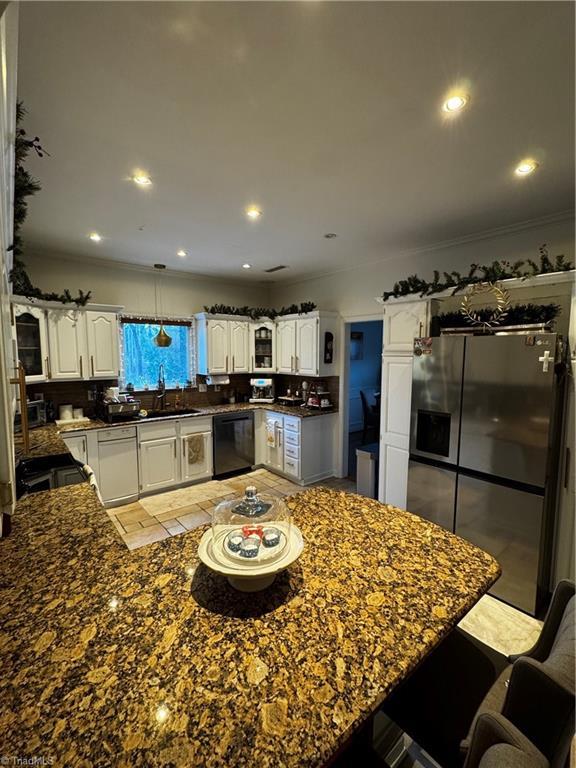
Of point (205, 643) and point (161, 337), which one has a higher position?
point (161, 337)

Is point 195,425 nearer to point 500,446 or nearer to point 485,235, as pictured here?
point 500,446

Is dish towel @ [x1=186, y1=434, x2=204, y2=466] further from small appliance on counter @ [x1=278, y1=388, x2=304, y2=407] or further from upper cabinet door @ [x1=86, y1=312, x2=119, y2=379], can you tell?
small appliance on counter @ [x1=278, y1=388, x2=304, y2=407]

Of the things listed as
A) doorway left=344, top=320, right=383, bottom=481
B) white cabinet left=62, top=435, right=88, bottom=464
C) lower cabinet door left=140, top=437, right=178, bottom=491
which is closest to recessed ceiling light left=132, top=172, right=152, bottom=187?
white cabinet left=62, top=435, right=88, bottom=464

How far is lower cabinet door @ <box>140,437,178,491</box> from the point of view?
410 cm

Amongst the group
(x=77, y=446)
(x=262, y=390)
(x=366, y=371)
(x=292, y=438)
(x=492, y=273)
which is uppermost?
(x=492, y=273)

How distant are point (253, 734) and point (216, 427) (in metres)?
4.09

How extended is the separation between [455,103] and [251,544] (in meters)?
2.11

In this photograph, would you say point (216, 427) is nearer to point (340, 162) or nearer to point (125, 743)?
point (340, 162)

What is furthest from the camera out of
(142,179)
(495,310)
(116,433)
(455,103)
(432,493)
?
(116,433)

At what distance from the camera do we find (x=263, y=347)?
17.7ft

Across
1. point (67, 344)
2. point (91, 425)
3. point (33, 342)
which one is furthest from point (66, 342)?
point (91, 425)

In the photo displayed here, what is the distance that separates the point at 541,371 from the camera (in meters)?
2.23

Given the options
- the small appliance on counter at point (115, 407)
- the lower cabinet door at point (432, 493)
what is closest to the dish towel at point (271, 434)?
the small appliance on counter at point (115, 407)

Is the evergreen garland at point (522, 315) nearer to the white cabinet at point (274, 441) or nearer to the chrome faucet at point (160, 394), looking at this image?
the white cabinet at point (274, 441)
